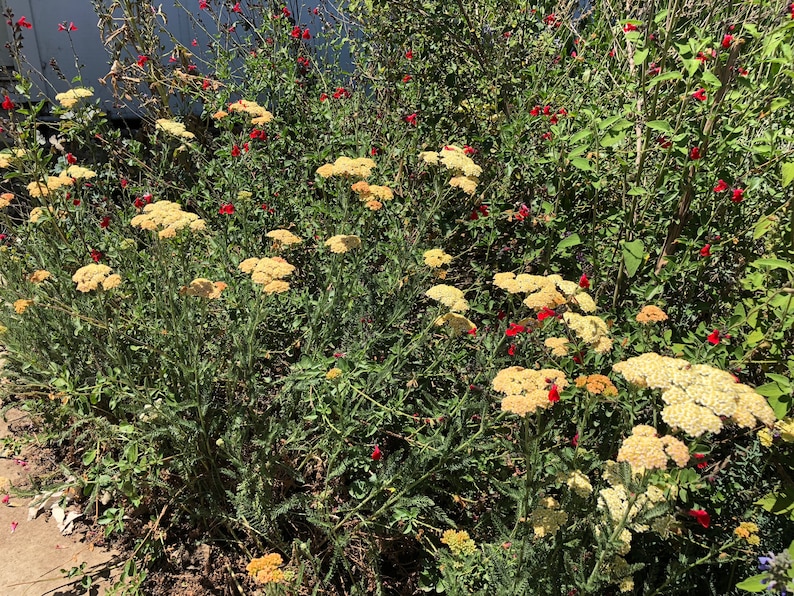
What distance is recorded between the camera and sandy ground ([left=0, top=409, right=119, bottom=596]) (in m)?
2.34

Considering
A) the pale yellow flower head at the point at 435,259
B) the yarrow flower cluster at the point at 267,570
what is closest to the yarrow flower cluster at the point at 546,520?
the yarrow flower cluster at the point at 267,570

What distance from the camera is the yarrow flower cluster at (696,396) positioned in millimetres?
1430

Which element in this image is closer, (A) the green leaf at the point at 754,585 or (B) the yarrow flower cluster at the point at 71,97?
(A) the green leaf at the point at 754,585

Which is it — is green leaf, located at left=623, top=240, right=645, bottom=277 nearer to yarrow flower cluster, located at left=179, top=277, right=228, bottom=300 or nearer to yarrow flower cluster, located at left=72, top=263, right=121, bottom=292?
yarrow flower cluster, located at left=179, top=277, right=228, bottom=300

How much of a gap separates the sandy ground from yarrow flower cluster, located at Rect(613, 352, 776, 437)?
226cm

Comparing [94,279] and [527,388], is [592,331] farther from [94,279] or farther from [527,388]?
[94,279]

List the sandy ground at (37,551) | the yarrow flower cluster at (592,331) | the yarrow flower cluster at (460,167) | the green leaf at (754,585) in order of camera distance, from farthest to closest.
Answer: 1. the yarrow flower cluster at (460,167)
2. the sandy ground at (37,551)
3. the yarrow flower cluster at (592,331)
4. the green leaf at (754,585)

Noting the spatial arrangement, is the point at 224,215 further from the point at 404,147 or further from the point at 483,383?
the point at 483,383

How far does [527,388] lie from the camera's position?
5.56 ft

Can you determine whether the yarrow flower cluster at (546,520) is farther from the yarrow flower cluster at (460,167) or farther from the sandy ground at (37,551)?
the sandy ground at (37,551)

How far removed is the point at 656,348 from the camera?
246 centimetres

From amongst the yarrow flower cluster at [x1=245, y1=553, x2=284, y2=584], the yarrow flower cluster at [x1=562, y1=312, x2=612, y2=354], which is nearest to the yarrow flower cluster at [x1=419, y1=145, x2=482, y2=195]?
the yarrow flower cluster at [x1=562, y1=312, x2=612, y2=354]

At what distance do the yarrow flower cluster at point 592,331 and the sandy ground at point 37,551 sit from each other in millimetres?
2133

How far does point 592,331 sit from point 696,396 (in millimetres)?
455
